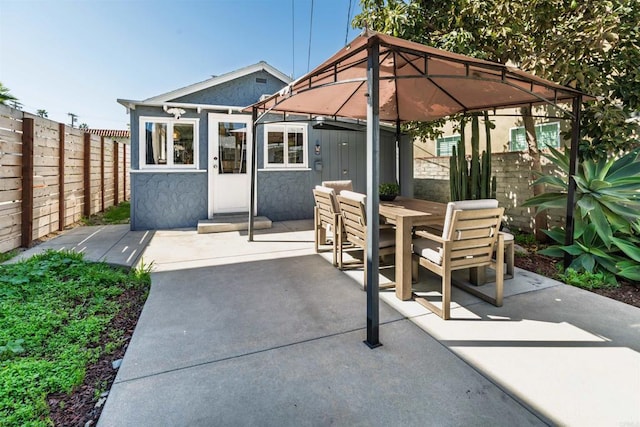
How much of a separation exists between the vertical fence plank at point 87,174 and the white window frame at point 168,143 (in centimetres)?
187

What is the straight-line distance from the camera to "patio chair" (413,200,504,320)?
2.92m

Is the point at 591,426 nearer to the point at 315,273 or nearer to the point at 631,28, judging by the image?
the point at 315,273

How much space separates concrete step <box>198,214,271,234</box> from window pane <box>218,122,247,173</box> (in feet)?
3.95

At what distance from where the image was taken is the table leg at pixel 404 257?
335cm

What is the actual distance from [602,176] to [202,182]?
7.06 meters

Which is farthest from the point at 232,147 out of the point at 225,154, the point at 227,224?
the point at 227,224

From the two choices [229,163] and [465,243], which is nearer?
[465,243]

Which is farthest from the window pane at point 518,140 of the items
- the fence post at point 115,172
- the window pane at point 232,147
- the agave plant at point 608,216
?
the fence post at point 115,172

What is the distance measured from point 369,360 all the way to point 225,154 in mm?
6583

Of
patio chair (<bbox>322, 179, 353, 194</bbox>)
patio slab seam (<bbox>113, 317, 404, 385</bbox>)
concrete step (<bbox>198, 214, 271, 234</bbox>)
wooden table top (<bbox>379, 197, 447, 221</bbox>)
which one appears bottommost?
patio slab seam (<bbox>113, 317, 404, 385</bbox>)

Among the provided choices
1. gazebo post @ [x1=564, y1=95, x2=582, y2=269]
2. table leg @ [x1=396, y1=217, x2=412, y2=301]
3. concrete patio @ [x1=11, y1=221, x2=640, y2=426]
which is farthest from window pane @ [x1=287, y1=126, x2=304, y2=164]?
gazebo post @ [x1=564, y1=95, x2=582, y2=269]

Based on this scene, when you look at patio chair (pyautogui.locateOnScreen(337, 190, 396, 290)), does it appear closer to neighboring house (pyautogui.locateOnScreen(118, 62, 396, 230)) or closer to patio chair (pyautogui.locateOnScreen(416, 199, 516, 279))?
patio chair (pyautogui.locateOnScreen(416, 199, 516, 279))

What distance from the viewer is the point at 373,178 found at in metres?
2.51

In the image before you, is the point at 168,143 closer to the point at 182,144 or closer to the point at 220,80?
the point at 182,144
